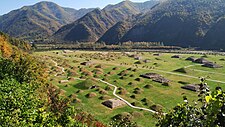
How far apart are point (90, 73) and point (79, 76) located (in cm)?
503

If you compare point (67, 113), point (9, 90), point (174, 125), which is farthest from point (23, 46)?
point (174, 125)

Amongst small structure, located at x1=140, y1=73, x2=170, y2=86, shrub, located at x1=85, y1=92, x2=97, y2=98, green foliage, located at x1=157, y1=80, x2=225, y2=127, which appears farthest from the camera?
small structure, located at x1=140, y1=73, x2=170, y2=86

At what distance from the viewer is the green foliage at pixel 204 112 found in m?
9.59

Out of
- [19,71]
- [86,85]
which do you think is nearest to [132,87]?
[86,85]

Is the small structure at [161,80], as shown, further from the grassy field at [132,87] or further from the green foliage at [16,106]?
the green foliage at [16,106]

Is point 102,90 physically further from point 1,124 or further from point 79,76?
point 1,124

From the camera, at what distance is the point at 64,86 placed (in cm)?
8350

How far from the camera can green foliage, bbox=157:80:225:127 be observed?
959cm

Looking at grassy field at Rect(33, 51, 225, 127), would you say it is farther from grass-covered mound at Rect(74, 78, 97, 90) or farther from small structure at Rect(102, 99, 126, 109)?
small structure at Rect(102, 99, 126, 109)

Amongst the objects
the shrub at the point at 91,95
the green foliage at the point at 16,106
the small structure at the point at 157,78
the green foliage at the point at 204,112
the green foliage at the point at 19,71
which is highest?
the green foliage at the point at 204,112

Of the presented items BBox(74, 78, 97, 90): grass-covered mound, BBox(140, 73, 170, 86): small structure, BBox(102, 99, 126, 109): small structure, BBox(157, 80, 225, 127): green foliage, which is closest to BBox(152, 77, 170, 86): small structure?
BBox(140, 73, 170, 86): small structure

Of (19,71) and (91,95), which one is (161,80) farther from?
(19,71)

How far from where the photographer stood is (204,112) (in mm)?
11148

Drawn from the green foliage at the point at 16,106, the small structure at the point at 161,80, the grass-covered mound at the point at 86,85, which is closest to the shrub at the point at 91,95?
the grass-covered mound at the point at 86,85
